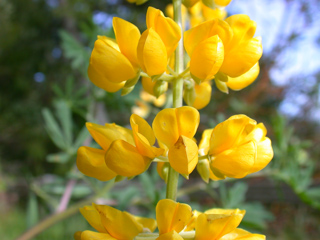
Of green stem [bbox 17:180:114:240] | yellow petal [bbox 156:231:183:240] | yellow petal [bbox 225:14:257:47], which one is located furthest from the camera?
green stem [bbox 17:180:114:240]

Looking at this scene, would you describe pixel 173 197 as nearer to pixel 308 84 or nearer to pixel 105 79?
pixel 105 79

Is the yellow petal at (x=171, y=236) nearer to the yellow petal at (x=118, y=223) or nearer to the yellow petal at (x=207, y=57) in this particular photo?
the yellow petal at (x=118, y=223)

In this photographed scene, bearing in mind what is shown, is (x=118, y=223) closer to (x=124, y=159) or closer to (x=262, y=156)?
(x=124, y=159)

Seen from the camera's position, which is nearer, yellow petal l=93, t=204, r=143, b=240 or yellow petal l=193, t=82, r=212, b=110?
yellow petal l=93, t=204, r=143, b=240

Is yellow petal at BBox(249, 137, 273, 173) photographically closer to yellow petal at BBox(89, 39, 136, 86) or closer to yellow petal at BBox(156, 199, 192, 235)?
yellow petal at BBox(156, 199, 192, 235)

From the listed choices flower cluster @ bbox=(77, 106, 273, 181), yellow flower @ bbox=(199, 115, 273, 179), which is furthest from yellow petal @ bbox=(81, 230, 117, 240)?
yellow flower @ bbox=(199, 115, 273, 179)

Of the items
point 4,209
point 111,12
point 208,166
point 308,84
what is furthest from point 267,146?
point 4,209
